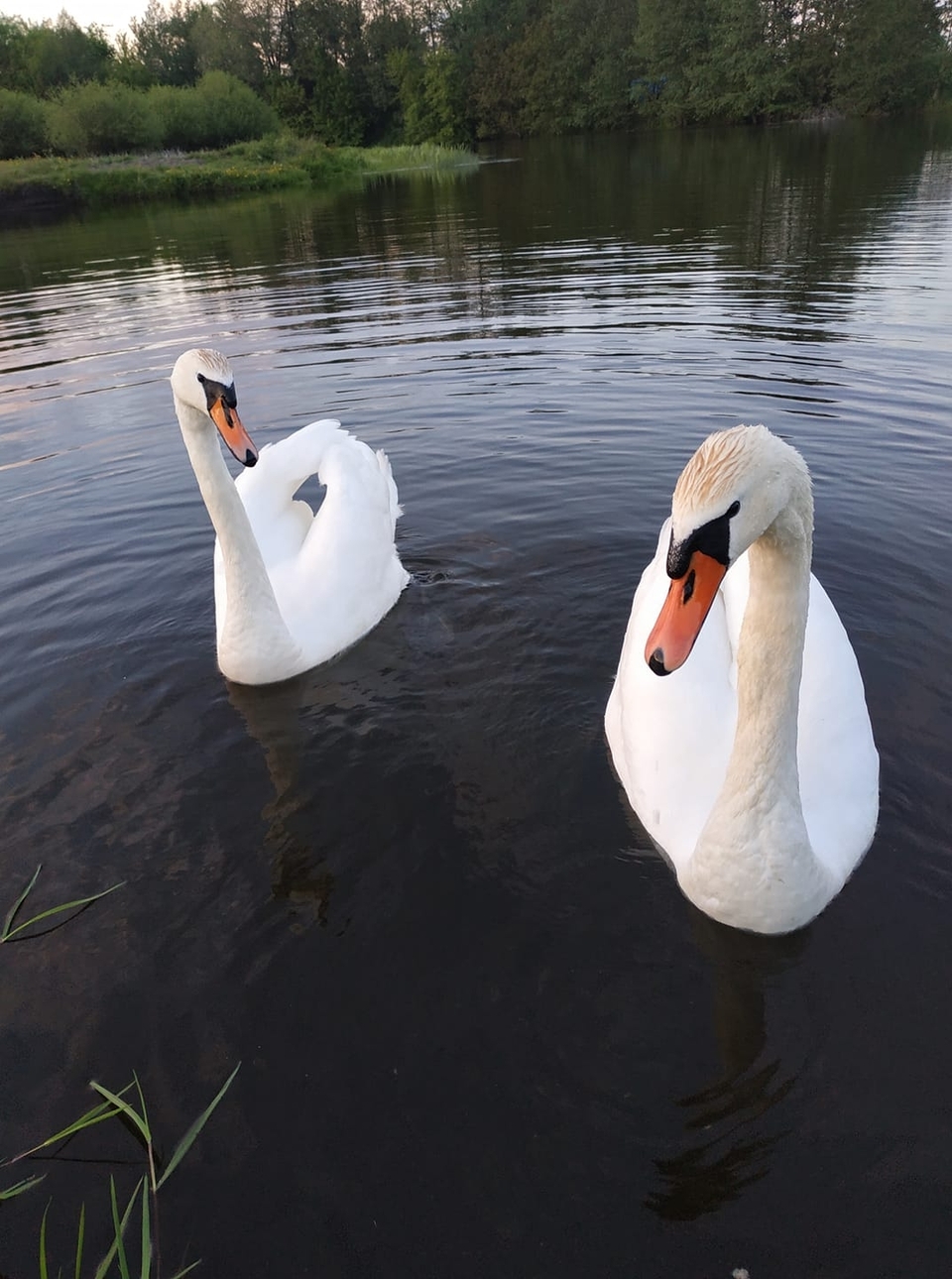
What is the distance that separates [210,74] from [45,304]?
6042 cm

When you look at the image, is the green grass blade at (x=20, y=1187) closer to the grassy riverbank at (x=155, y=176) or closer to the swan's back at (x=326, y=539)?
the swan's back at (x=326, y=539)

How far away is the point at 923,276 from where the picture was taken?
1498 centimetres

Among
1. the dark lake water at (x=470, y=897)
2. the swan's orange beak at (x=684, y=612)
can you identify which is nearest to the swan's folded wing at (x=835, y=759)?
the dark lake water at (x=470, y=897)

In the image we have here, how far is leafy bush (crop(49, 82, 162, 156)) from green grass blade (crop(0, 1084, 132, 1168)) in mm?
68093

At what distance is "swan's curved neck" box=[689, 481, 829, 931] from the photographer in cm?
343

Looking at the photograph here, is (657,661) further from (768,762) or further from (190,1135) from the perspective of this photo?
(190,1135)

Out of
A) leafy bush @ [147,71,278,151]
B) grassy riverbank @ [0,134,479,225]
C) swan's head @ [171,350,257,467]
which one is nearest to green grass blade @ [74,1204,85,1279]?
swan's head @ [171,350,257,467]

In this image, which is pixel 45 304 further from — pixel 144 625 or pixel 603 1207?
pixel 603 1207

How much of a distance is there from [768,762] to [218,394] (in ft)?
12.4

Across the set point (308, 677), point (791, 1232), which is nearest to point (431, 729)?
point (308, 677)

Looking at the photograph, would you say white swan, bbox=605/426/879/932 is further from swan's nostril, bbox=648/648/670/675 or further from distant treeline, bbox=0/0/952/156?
distant treeline, bbox=0/0/952/156

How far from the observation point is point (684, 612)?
291cm

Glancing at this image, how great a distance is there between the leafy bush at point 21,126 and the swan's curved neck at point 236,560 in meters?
65.5

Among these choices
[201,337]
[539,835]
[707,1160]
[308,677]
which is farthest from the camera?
[201,337]
